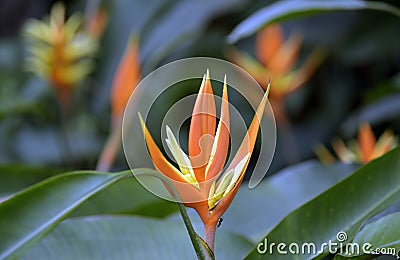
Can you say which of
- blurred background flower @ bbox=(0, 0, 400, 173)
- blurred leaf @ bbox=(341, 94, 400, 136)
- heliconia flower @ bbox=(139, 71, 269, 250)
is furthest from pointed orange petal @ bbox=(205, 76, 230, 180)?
blurred background flower @ bbox=(0, 0, 400, 173)

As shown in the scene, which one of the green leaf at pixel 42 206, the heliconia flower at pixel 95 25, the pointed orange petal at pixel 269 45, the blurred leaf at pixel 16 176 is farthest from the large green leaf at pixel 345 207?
the heliconia flower at pixel 95 25

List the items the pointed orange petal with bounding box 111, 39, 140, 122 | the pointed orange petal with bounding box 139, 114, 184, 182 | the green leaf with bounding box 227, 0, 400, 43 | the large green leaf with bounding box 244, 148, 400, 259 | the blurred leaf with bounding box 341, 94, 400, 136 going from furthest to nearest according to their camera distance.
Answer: the blurred leaf with bounding box 341, 94, 400, 136 → the pointed orange petal with bounding box 111, 39, 140, 122 → the green leaf with bounding box 227, 0, 400, 43 → the large green leaf with bounding box 244, 148, 400, 259 → the pointed orange petal with bounding box 139, 114, 184, 182

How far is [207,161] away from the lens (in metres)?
0.43

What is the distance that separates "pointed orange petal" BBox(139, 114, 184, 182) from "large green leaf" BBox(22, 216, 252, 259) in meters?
0.16

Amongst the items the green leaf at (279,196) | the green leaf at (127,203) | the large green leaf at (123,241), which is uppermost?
the large green leaf at (123,241)

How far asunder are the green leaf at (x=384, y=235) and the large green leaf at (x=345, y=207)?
2 cm

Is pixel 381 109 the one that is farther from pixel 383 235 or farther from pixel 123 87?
pixel 383 235

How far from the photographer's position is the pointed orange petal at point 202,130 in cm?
42

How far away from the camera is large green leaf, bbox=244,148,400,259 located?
20.4 inches

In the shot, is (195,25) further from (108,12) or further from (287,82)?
(287,82)

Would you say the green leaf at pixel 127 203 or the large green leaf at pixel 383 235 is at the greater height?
the large green leaf at pixel 383 235

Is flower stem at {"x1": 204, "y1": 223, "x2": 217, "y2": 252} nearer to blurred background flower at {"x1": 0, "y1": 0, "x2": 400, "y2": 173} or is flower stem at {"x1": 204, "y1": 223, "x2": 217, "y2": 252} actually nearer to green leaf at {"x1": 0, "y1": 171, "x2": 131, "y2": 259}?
green leaf at {"x1": 0, "y1": 171, "x2": 131, "y2": 259}

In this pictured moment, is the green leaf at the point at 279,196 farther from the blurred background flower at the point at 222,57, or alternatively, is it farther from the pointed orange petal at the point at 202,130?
the blurred background flower at the point at 222,57

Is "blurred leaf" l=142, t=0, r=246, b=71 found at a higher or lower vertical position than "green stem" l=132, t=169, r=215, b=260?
lower
